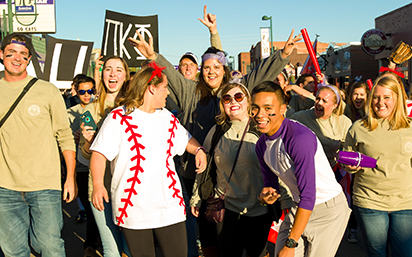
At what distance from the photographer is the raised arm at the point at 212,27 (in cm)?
453

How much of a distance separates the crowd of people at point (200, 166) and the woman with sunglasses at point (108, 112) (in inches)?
0.4

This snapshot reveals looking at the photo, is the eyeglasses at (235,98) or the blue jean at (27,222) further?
the eyeglasses at (235,98)

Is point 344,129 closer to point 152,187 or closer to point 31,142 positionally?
point 152,187

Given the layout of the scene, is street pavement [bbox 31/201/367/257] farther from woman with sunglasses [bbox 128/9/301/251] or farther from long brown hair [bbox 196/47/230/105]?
long brown hair [bbox 196/47/230/105]

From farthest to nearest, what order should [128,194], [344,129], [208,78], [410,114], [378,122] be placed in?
[410,114] < [344,129] < [208,78] < [378,122] < [128,194]

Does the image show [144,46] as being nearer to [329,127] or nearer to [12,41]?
[12,41]

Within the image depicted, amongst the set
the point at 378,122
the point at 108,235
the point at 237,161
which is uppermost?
the point at 378,122

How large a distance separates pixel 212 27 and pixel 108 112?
1.67 meters

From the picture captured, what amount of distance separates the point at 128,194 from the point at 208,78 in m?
1.68

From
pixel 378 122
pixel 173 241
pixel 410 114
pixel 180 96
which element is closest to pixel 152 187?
pixel 173 241

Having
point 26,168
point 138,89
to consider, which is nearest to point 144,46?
point 138,89

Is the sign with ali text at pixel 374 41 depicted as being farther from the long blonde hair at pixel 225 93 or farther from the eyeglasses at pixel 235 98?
the eyeglasses at pixel 235 98

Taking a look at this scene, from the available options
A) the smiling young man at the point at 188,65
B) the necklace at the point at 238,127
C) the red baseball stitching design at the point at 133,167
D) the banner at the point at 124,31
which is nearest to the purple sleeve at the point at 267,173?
the necklace at the point at 238,127

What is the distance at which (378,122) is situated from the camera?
11.7ft
